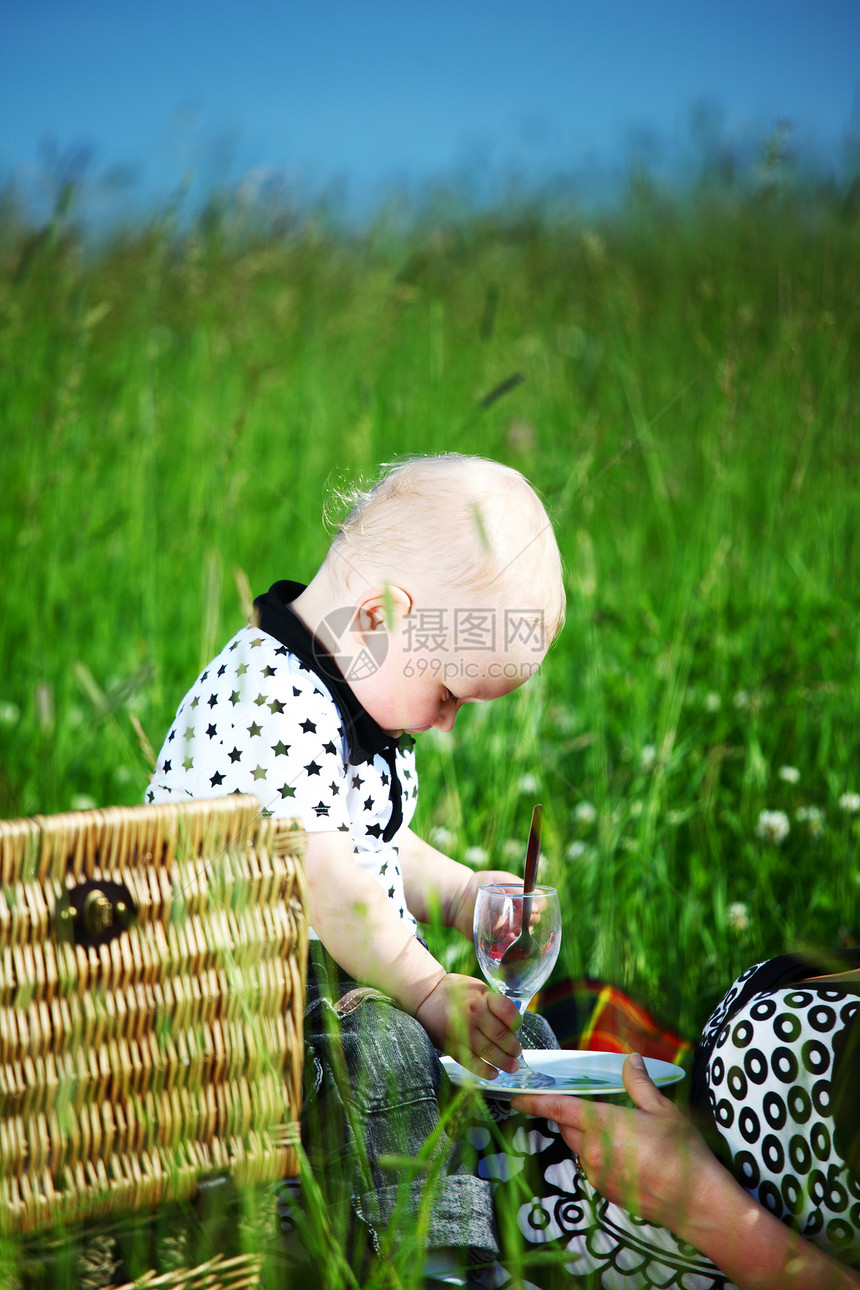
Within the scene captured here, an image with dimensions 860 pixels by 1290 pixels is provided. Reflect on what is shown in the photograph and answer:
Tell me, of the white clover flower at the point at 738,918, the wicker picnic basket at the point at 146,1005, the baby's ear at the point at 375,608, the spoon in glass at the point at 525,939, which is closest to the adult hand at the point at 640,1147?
the spoon in glass at the point at 525,939

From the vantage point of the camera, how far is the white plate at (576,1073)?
0.92 m

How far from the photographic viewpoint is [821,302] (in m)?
2.26

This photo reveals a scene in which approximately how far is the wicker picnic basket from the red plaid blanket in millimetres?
592

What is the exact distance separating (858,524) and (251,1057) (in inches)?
79.4

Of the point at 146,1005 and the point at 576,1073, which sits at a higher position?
the point at 146,1005

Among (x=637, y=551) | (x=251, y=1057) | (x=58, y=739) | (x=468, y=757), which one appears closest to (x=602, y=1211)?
(x=251, y=1057)

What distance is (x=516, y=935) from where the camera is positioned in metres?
1.00

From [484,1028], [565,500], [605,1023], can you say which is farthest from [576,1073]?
[565,500]

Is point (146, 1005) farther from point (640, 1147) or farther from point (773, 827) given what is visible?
point (773, 827)

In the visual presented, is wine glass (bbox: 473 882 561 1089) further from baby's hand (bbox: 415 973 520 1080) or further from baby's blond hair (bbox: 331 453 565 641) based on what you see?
baby's blond hair (bbox: 331 453 565 641)

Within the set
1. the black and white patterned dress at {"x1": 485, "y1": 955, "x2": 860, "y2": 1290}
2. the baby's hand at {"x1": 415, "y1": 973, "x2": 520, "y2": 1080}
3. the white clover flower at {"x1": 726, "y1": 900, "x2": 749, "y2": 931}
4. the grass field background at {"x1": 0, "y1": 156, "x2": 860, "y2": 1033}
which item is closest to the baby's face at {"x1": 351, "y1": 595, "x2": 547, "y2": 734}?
the grass field background at {"x1": 0, "y1": 156, "x2": 860, "y2": 1033}

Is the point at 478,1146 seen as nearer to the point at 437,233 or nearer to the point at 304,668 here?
the point at 304,668

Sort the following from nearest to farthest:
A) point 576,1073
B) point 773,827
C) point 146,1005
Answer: point 146,1005 < point 576,1073 < point 773,827

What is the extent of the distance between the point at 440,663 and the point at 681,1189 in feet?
1.85
